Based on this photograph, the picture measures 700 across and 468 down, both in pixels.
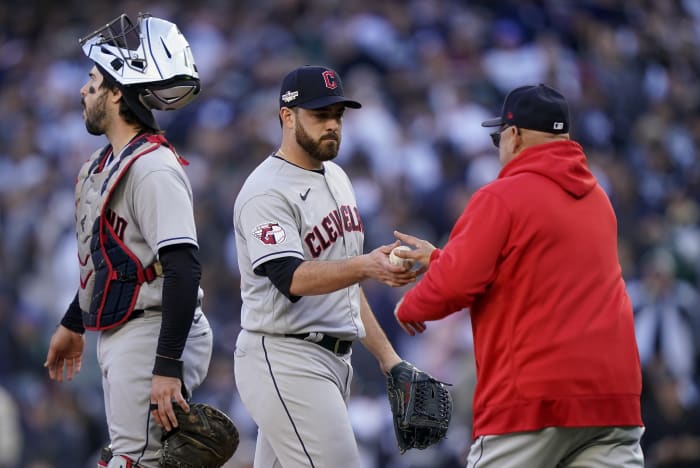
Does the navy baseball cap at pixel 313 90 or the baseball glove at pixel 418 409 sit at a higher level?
the navy baseball cap at pixel 313 90

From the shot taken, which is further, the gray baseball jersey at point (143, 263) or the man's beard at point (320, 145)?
the man's beard at point (320, 145)

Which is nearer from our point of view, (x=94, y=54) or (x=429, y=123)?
(x=94, y=54)

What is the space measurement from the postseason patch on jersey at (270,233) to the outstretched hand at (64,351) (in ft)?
3.83

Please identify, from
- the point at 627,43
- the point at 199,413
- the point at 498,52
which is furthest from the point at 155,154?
the point at 627,43

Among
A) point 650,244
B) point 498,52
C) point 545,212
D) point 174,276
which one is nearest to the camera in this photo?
point 545,212

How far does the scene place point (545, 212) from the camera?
4355 millimetres

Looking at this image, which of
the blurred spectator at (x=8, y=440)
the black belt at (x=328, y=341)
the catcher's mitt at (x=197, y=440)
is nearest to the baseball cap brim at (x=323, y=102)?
the black belt at (x=328, y=341)

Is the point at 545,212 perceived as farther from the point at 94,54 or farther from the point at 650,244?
the point at 650,244

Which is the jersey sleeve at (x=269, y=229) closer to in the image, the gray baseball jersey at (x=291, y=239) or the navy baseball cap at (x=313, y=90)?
the gray baseball jersey at (x=291, y=239)

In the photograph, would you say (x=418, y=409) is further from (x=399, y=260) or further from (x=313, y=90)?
(x=313, y=90)

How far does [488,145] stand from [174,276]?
700cm

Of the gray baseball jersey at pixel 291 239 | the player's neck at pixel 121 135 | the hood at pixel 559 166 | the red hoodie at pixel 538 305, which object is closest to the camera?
the red hoodie at pixel 538 305

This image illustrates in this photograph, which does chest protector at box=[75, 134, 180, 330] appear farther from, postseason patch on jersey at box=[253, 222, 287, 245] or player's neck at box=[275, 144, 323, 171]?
player's neck at box=[275, 144, 323, 171]

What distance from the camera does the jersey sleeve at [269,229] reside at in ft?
15.7
